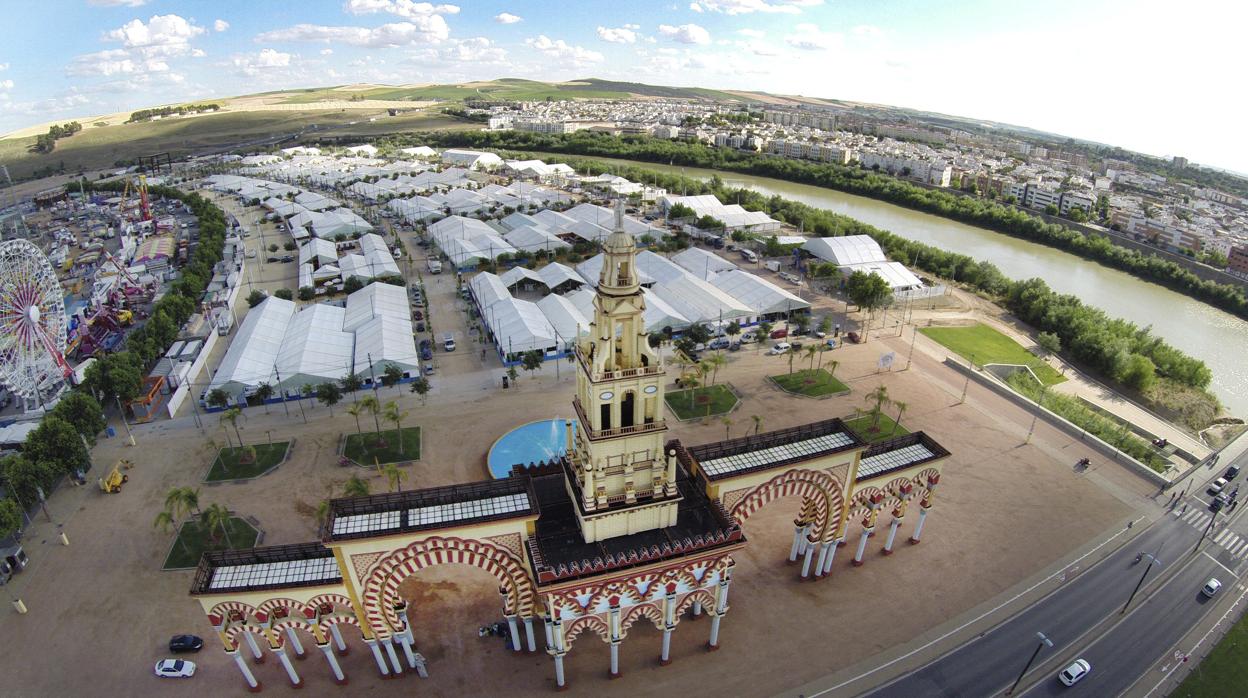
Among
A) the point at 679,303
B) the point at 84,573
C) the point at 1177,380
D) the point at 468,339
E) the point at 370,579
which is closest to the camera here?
the point at 370,579

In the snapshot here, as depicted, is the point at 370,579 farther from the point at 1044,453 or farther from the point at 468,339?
the point at 1044,453

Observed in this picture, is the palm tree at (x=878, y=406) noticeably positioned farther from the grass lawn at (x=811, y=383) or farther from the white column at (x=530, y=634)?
the white column at (x=530, y=634)

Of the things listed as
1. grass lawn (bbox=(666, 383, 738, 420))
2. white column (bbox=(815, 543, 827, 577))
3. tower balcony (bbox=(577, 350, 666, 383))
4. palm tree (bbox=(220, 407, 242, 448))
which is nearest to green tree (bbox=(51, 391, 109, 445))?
palm tree (bbox=(220, 407, 242, 448))

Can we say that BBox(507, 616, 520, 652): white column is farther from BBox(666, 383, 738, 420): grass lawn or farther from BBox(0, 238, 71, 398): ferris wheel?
BBox(0, 238, 71, 398): ferris wheel

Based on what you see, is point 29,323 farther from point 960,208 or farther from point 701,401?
point 960,208

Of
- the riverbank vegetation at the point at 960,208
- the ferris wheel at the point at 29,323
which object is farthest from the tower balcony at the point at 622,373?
the riverbank vegetation at the point at 960,208

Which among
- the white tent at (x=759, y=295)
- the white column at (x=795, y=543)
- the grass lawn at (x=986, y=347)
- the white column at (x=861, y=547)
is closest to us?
the white column at (x=861, y=547)

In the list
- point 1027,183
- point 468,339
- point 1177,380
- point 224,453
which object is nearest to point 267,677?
point 224,453
